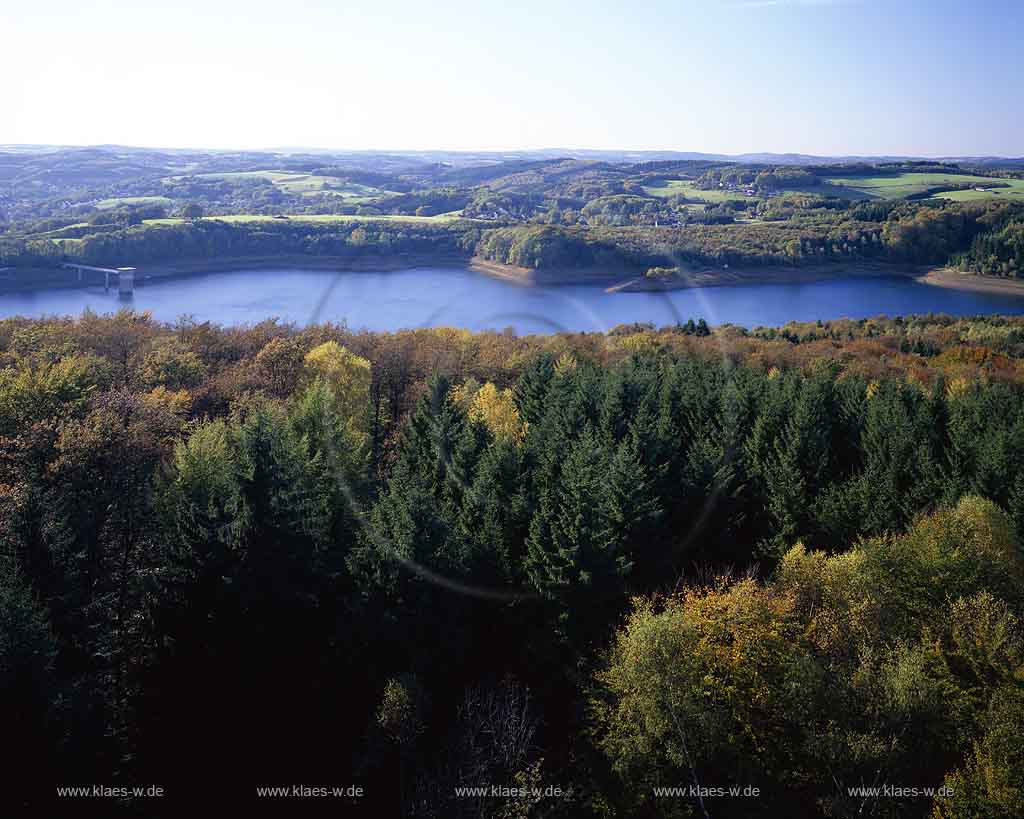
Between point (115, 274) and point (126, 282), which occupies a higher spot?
point (115, 274)

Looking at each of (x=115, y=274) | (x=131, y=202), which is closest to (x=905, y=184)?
(x=131, y=202)

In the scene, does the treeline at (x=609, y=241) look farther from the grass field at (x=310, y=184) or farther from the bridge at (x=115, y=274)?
the grass field at (x=310, y=184)

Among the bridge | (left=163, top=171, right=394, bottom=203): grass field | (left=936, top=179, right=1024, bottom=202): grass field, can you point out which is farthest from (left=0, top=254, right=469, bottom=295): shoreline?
(left=936, top=179, right=1024, bottom=202): grass field

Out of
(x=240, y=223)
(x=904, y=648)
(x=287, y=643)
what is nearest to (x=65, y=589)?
(x=287, y=643)

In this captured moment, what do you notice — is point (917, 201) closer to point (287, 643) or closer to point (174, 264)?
point (174, 264)

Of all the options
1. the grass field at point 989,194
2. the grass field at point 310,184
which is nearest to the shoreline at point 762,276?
the grass field at point 989,194

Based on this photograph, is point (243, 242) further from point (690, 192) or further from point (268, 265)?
point (690, 192)
